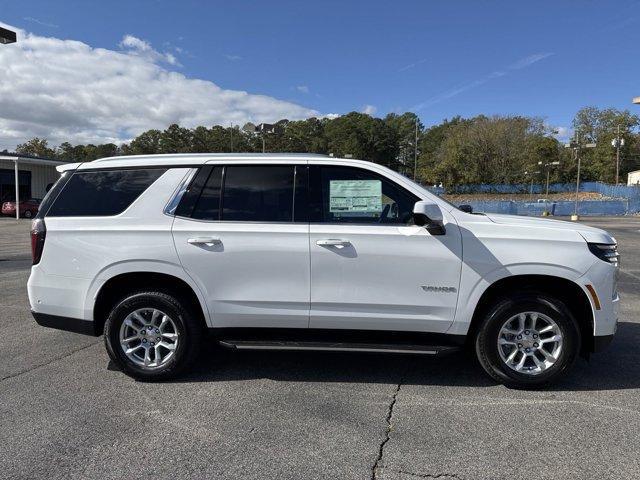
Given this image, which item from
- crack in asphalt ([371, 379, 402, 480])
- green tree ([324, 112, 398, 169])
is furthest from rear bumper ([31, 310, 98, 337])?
green tree ([324, 112, 398, 169])

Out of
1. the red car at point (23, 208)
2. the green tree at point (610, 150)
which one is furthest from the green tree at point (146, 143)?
the green tree at point (610, 150)

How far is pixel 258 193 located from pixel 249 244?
1.56 ft

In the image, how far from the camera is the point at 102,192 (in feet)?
14.4

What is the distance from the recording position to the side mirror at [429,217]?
3777 millimetres

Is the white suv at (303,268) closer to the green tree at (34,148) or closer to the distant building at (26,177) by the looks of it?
the distant building at (26,177)

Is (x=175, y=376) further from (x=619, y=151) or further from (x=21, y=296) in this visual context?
(x=619, y=151)

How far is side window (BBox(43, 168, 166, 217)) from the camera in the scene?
432cm

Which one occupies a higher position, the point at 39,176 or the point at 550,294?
the point at 39,176

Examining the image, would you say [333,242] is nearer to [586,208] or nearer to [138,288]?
[138,288]

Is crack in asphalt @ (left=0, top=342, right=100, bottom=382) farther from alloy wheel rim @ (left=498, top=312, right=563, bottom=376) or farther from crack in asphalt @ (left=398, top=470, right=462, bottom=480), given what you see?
alloy wheel rim @ (left=498, top=312, right=563, bottom=376)

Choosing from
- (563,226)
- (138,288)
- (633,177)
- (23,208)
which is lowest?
(23,208)

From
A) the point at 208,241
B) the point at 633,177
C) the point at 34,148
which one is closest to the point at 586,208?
the point at 633,177

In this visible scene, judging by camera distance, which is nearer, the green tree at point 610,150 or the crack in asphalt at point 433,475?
the crack in asphalt at point 433,475

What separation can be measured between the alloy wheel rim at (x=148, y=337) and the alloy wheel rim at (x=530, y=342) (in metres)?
2.81
